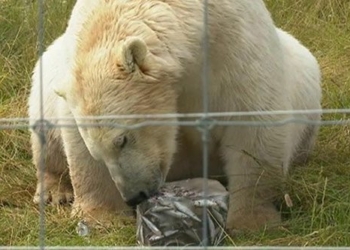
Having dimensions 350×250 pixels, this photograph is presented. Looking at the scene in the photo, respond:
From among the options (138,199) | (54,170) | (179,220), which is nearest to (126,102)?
(138,199)

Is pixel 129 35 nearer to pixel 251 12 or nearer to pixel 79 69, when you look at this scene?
pixel 79 69

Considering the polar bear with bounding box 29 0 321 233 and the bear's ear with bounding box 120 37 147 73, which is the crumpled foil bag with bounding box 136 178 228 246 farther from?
the bear's ear with bounding box 120 37 147 73

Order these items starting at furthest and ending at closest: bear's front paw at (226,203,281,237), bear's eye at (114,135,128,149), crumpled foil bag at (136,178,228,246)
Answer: bear's front paw at (226,203,281,237) < crumpled foil bag at (136,178,228,246) < bear's eye at (114,135,128,149)

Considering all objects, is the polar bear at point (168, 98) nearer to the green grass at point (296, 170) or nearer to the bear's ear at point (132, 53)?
the bear's ear at point (132, 53)

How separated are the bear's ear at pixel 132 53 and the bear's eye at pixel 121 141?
0.36 metres

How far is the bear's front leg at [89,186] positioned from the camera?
20.2ft

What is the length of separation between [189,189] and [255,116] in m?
0.54

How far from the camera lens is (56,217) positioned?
627 cm

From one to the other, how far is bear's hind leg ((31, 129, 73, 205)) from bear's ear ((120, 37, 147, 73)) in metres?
1.48

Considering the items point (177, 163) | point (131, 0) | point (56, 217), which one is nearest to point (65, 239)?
point (56, 217)

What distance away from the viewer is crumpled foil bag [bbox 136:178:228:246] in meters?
5.61

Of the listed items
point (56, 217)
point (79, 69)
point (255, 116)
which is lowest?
point (56, 217)

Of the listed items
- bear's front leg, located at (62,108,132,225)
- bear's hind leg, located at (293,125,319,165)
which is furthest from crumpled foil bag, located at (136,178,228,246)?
bear's hind leg, located at (293,125,319,165)

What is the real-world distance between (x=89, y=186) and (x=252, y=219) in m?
0.97
